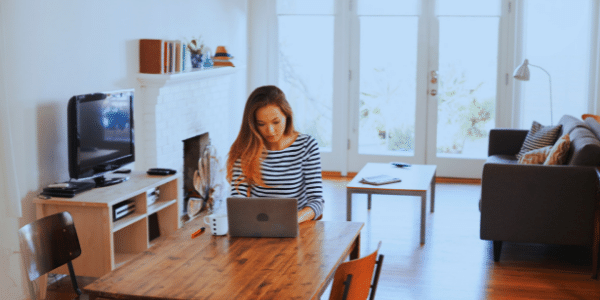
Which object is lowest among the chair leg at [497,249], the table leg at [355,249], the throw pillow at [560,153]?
the chair leg at [497,249]

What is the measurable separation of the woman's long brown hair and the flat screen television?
129cm

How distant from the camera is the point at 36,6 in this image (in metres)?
3.58

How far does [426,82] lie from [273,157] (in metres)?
4.76

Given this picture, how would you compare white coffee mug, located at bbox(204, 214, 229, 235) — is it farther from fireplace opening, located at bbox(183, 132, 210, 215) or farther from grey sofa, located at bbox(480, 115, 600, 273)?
fireplace opening, located at bbox(183, 132, 210, 215)

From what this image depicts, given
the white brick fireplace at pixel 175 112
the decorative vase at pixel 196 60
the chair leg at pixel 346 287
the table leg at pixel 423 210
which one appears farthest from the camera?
the decorative vase at pixel 196 60

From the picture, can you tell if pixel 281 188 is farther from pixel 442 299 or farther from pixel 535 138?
pixel 535 138

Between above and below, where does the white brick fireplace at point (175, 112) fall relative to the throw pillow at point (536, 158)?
above

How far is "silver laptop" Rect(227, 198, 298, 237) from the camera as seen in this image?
7.79 feet

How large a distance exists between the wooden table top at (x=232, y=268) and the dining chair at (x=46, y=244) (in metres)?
0.50

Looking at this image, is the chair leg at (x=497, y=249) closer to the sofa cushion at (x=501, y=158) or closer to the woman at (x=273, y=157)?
the sofa cushion at (x=501, y=158)

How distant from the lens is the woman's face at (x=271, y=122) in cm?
284

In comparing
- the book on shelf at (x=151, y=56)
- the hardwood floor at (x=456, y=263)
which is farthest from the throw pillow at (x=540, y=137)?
the book on shelf at (x=151, y=56)

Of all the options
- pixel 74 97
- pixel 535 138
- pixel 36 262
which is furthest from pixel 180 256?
pixel 535 138

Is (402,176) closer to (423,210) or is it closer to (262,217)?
(423,210)
